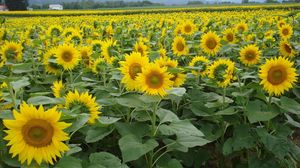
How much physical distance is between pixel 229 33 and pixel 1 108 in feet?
9.85

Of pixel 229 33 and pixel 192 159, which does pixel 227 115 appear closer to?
pixel 192 159

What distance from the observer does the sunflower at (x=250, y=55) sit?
12.2 feet

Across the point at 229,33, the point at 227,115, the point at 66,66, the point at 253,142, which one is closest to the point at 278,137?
the point at 253,142

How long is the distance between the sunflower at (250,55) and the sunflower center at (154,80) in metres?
1.55

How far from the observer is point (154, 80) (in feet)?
7.80

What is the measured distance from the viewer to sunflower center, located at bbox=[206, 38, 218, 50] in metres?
4.12

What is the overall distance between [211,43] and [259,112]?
1.50 meters

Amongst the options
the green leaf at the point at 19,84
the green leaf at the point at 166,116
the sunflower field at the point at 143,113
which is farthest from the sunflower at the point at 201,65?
the green leaf at the point at 19,84

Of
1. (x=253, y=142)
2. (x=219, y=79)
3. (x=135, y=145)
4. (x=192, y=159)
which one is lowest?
(x=192, y=159)

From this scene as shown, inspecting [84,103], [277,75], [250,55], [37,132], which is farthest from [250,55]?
[37,132]

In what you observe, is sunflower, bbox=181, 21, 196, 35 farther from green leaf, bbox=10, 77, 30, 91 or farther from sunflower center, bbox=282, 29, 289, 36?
green leaf, bbox=10, 77, 30, 91

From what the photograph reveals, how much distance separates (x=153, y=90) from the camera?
237 centimetres

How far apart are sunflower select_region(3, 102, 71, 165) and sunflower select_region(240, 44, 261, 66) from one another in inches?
89.5

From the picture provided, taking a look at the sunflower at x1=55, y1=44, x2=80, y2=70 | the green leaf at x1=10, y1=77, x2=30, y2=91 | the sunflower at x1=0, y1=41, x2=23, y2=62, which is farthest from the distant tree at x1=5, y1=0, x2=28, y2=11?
the green leaf at x1=10, y1=77, x2=30, y2=91
